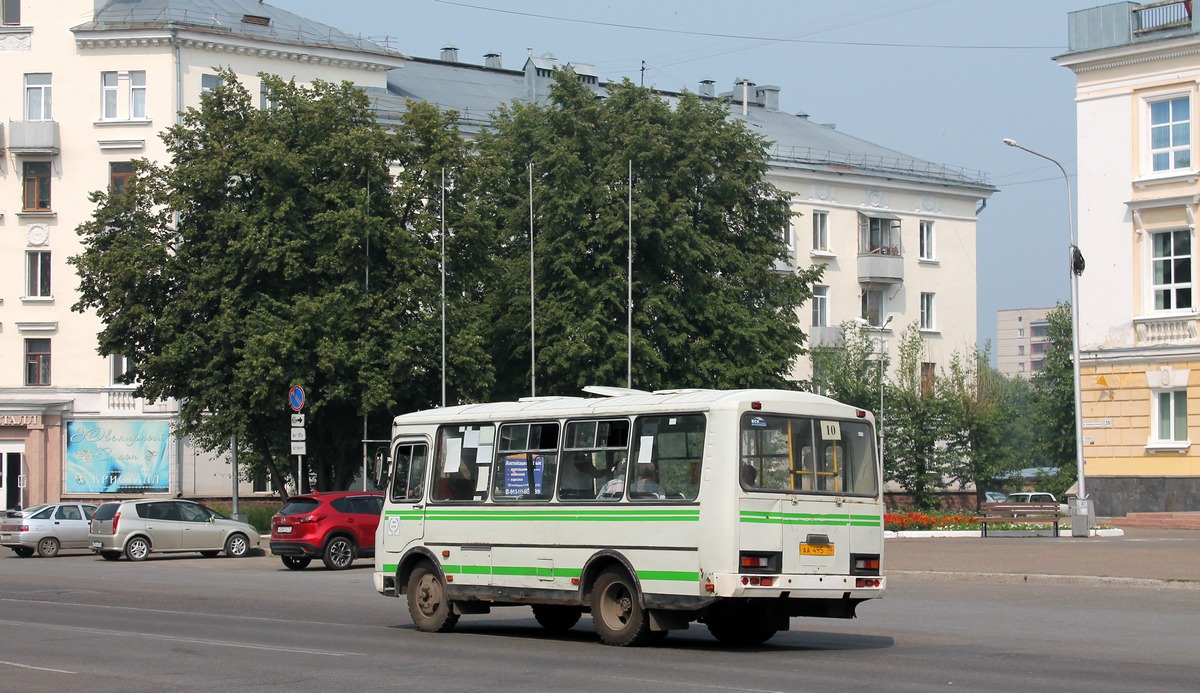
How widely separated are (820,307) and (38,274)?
3407cm

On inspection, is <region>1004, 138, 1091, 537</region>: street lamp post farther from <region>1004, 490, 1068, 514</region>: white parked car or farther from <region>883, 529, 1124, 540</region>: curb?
<region>1004, 490, 1068, 514</region>: white parked car

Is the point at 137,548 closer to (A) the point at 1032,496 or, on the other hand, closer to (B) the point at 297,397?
(B) the point at 297,397

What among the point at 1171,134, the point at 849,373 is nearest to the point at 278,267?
the point at 1171,134

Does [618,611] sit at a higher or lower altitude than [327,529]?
higher

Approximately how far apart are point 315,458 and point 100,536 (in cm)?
901

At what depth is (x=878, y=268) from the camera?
241 ft

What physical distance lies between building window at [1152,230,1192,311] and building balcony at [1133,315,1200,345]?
57 cm

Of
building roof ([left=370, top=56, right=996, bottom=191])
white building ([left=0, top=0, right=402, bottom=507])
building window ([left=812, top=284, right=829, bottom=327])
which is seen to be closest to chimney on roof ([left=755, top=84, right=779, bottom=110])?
building roof ([left=370, top=56, right=996, bottom=191])

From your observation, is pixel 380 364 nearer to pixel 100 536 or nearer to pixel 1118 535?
pixel 100 536

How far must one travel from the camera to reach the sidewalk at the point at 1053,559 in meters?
25.3

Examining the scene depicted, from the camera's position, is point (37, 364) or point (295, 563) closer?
point (295, 563)

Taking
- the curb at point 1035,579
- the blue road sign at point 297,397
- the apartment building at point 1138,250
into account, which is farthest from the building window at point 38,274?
the curb at point 1035,579

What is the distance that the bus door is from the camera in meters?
18.9

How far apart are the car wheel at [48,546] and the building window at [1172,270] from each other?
1235 inches
